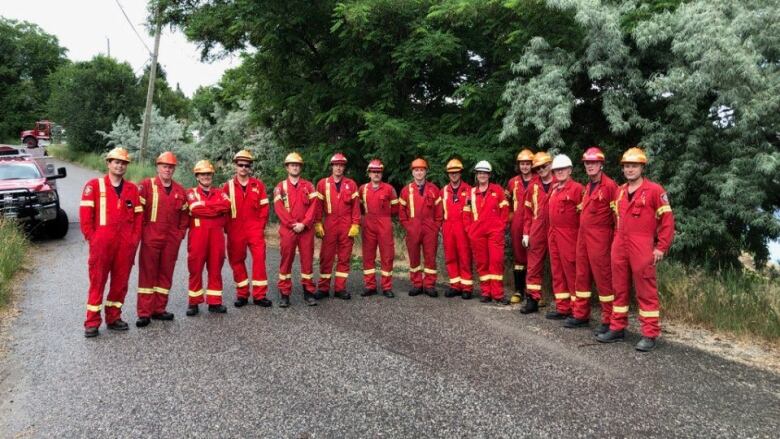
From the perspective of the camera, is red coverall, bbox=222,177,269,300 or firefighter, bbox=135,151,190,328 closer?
firefighter, bbox=135,151,190,328

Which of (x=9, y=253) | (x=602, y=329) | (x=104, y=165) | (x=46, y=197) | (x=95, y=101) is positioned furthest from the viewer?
(x=95, y=101)

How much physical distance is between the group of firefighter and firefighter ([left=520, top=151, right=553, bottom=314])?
16 mm

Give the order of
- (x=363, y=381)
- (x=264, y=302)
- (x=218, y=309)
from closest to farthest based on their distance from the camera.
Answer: (x=363, y=381) → (x=218, y=309) → (x=264, y=302)

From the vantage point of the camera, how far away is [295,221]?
729 cm

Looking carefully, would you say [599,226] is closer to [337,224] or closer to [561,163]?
[561,163]

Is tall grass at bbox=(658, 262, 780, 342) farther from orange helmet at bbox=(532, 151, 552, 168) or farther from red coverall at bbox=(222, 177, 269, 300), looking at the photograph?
red coverall at bbox=(222, 177, 269, 300)

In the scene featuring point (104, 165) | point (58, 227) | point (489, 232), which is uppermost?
point (104, 165)

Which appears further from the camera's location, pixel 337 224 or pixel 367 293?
pixel 367 293

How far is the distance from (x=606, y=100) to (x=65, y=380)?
7.36 meters

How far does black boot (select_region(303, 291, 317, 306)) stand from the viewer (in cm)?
720

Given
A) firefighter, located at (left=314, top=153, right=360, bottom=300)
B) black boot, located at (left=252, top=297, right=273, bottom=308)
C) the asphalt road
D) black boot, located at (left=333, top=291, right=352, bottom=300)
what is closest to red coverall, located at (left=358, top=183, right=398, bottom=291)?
firefighter, located at (left=314, top=153, right=360, bottom=300)

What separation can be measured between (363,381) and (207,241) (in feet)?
10.2

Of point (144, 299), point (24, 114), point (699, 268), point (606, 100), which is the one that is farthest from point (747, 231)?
Result: point (24, 114)

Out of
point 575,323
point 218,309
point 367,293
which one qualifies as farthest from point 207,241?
point 575,323
